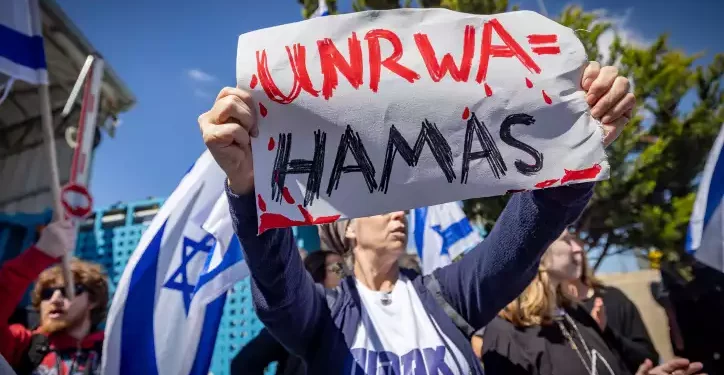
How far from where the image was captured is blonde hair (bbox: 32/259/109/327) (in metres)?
2.31

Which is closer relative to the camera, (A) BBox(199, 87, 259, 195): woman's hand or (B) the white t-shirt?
(A) BBox(199, 87, 259, 195): woman's hand

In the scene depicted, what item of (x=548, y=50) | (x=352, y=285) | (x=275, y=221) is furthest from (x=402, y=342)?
(x=548, y=50)

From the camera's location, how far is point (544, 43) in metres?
1.07

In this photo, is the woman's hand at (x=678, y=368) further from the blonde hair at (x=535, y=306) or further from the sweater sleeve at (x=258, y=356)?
the sweater sleeve at (x=258, y=356)

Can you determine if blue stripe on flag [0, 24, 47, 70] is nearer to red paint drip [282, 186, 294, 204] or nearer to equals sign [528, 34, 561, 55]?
red paint drip [282, 186, 294, 204]

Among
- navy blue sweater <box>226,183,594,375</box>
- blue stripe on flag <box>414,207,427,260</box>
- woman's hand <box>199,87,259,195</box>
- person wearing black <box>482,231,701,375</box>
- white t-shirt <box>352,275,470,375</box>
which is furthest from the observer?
blue stripe on flag <box>414,207,427,260</box>

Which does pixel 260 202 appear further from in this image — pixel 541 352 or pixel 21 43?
pixel 21 43

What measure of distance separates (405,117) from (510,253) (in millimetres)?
445

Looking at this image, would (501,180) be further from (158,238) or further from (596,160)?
(158,238)

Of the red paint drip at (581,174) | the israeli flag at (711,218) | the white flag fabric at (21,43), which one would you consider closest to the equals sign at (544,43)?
the red paint drip at (581,174)

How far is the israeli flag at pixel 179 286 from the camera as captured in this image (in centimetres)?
181

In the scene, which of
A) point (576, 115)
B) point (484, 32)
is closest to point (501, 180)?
point (576, 115)

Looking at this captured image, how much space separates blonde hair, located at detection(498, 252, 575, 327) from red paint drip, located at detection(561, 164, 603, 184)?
38.3 inches

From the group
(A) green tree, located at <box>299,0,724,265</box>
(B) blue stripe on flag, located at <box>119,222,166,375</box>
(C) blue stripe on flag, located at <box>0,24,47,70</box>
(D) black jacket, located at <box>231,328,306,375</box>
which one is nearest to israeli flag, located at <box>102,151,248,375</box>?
(B) blue stripe on flag, located at <box>119,222,166,375</box>
